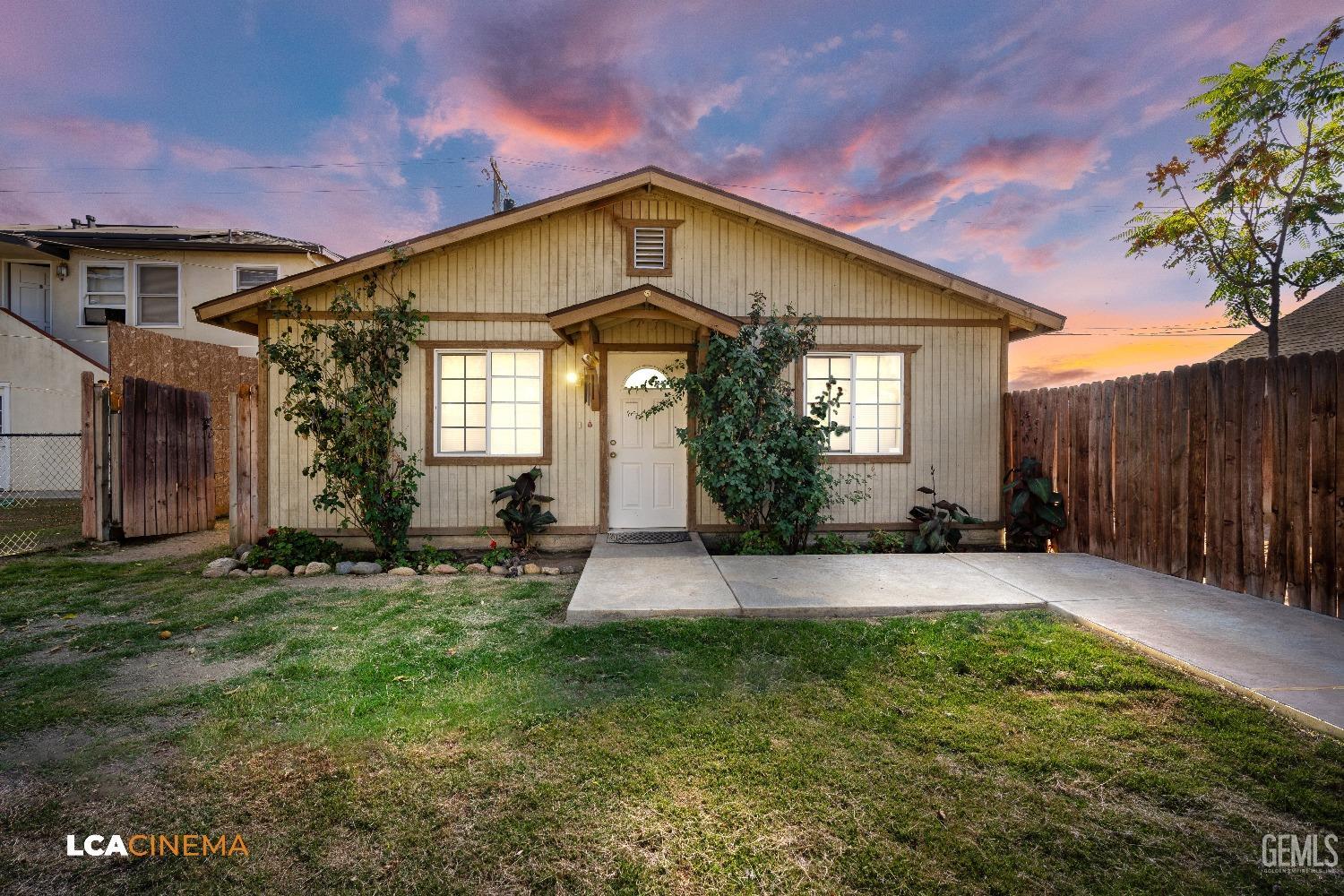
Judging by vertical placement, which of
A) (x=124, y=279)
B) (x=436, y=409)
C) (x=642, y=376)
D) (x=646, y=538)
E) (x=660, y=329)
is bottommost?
(x=646, y=538)

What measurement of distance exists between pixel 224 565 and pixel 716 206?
6782mm

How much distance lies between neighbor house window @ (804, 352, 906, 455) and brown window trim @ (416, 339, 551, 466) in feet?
11.1

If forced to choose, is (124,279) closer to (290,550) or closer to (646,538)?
(290,550)

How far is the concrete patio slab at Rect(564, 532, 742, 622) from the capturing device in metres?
4.18

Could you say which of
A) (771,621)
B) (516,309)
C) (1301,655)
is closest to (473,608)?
(771,621)

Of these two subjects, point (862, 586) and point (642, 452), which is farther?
point (642, 452)

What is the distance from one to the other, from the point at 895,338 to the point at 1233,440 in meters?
3.60

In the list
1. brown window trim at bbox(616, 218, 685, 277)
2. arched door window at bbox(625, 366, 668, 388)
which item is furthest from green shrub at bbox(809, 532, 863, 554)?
brown window trim at bbox(616, 218, 685, 277)

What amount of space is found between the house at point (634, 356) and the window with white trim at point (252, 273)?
766cm

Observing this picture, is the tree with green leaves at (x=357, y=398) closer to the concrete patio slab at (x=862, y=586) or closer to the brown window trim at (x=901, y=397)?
the concrete patio slab at (x=862, y=586)

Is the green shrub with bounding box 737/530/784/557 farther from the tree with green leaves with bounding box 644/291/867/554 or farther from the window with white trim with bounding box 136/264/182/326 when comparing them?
the window with white trim with bounding box 136/264/182/326

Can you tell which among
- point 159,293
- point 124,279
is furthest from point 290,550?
point 124,279

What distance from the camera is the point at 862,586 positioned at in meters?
4.87

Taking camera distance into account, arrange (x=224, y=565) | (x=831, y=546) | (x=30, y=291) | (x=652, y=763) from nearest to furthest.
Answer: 1. (x=652, y=763)
2. (x=224, y=565)
3. (x=831, y=546)
4. (x=30, y=291)
